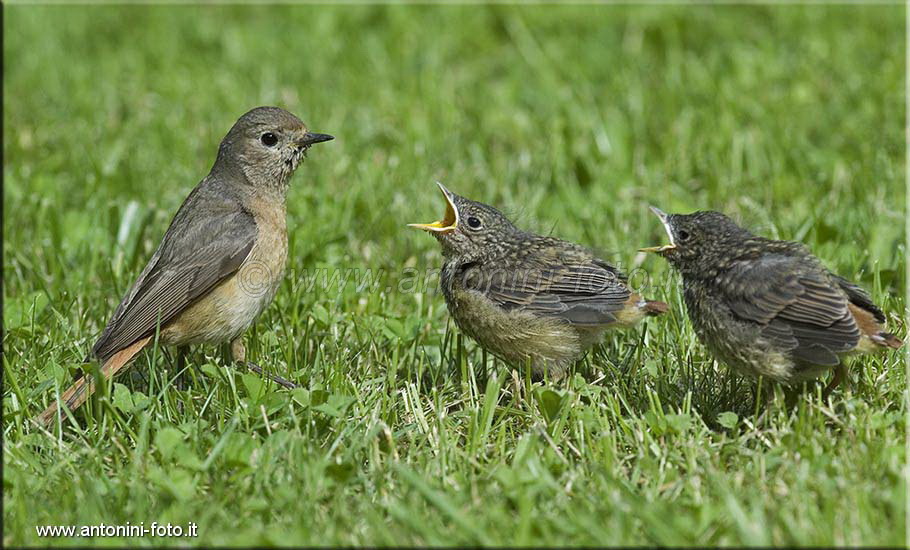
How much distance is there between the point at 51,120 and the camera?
9336mm

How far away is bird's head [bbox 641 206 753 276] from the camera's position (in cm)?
519

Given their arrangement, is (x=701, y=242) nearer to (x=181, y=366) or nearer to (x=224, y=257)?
(x=224, y=257)

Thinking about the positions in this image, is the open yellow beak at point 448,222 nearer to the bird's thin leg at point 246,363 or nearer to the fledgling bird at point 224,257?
the fledgling bird at point 224,257

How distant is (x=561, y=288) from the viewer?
18.0 ft

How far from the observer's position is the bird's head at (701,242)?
519 centimetres

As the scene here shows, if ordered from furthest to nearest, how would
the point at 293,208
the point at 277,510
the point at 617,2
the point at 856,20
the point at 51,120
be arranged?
the point at 617,2 → the point at 856,20 → the point at 51,120 → the point at 293,208 → the point at 277,510

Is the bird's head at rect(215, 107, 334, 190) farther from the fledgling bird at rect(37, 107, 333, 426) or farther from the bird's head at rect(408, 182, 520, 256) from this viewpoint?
the bird's head at rect(408, 182, 520, 256)

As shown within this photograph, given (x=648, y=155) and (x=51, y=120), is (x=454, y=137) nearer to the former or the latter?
(x=648, y=155)

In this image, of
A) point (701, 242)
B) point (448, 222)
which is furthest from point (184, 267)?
point (701, 242)

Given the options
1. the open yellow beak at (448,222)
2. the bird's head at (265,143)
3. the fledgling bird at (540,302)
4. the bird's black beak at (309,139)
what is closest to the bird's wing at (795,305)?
the fledgling bird at (540,302)

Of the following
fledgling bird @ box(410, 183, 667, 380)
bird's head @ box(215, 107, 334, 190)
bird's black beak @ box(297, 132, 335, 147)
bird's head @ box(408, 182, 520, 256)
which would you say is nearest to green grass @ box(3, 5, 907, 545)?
fledgling bird @ box(410, 183, 667, 380)

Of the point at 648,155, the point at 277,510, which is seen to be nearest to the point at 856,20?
the point at 648,155

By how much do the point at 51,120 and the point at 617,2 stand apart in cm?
548

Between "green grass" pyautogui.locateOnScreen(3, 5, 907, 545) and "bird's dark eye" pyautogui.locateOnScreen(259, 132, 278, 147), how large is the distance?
0.86 metres
